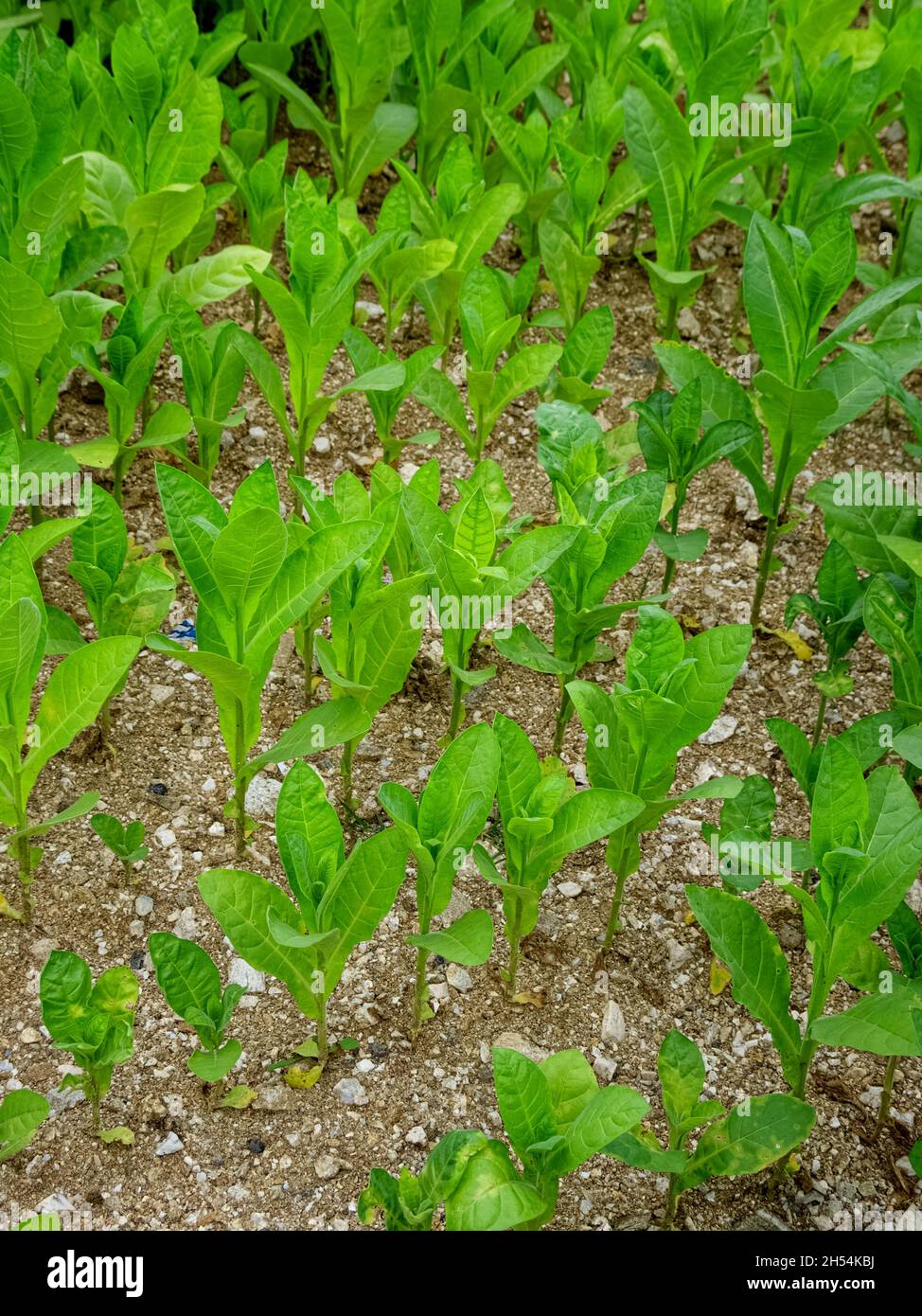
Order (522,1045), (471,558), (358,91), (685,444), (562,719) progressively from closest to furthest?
(522,1045), (471,558), (562,719), (685,444), (358,91)

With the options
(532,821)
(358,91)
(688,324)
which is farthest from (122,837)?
(688,324)

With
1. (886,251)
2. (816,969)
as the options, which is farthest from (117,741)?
(886,251)

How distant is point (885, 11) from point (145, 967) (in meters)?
4.22

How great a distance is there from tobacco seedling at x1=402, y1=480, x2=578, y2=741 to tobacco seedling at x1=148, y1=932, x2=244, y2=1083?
78 cm

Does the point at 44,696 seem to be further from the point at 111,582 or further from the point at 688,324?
the point at 688,324

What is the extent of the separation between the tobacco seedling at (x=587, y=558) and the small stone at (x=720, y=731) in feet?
1.07

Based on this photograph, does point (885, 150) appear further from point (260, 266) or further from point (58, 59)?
point (58, 59)

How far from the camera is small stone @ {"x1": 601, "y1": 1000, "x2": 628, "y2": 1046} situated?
8.43ft

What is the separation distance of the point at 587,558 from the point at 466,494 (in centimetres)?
32

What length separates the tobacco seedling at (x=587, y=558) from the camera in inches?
111

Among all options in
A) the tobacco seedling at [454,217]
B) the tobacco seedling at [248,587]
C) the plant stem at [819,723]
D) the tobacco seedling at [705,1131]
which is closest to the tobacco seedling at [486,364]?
the tobacco seedling at [454,217]

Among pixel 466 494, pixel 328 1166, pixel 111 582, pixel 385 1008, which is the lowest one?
pixel 328 1166

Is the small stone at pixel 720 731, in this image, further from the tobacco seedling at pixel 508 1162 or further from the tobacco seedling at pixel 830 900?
the tobacco seedling at pixel 508 1162

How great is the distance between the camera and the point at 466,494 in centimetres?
294
